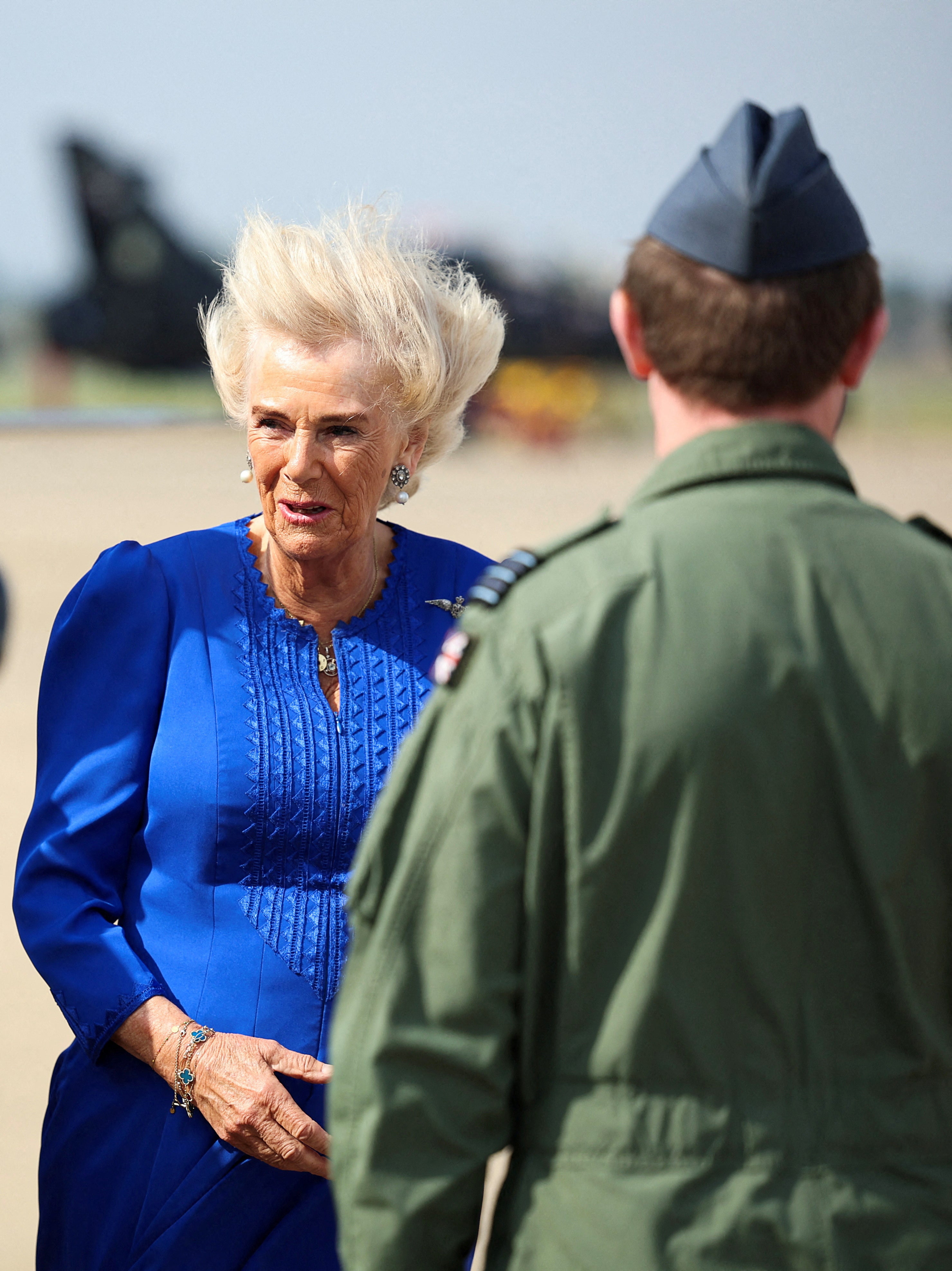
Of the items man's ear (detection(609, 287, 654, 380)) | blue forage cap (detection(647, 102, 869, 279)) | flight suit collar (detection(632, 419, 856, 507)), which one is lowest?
flight suit collar (detection(632, 419, 856, 507))

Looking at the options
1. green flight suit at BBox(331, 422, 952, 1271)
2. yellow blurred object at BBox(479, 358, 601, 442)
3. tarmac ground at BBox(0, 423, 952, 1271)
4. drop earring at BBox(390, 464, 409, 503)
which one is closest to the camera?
green flight suit at BBox(331, 422, 952, 1271)

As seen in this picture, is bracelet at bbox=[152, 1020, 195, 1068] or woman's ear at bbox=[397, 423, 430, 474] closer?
bracelet at bbox=[152, 1020, 195, 1068]

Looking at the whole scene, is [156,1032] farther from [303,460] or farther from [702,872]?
[702,872]

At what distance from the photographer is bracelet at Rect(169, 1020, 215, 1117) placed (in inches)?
80.6

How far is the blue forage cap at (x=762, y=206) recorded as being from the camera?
1.19 metres

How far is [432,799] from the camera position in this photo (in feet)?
3.94

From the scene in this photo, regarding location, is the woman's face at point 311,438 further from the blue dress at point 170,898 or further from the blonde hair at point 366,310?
the blue dress at point 170,898

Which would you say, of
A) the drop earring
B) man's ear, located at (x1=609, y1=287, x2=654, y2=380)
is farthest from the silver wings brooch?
man's ear, located at (x1=609, y1=287, x2=654, y2=380)

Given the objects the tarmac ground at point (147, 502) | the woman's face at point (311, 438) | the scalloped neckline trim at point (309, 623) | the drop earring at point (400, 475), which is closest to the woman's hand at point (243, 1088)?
the scalloped neckline trim at point (309, 623)

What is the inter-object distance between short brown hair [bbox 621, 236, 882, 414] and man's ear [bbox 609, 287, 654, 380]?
1cm

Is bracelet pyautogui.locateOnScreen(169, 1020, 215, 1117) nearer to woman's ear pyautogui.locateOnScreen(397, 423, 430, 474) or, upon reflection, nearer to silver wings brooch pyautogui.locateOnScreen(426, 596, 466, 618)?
silver wings brooch pyautogui.locateOnScreen(426, 596, 466, 618)

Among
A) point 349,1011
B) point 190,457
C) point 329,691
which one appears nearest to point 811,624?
point 349,1011

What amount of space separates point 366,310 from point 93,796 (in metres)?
0.94

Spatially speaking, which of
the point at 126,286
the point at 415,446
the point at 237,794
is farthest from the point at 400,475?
the point at 126,286
